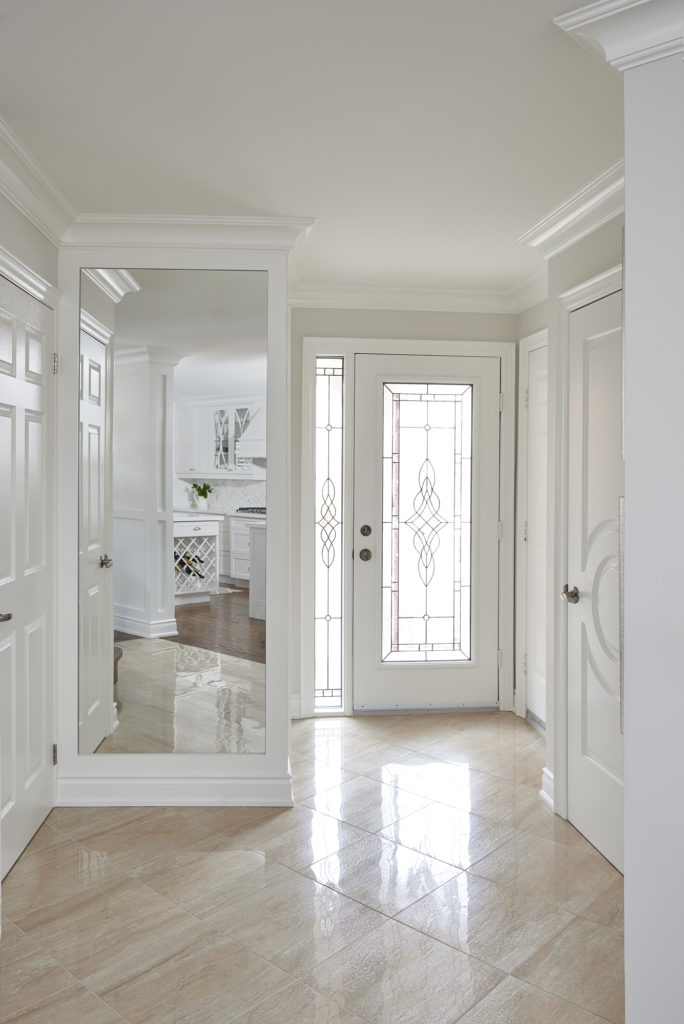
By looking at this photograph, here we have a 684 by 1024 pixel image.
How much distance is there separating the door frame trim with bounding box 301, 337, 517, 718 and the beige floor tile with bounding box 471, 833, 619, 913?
5.58ft

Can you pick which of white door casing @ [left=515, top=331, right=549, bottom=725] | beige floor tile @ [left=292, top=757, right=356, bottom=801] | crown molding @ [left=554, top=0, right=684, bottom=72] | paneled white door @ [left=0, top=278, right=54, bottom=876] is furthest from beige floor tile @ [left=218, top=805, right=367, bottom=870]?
crown molding @ [left=554, top=0, right=684, bottom=72]

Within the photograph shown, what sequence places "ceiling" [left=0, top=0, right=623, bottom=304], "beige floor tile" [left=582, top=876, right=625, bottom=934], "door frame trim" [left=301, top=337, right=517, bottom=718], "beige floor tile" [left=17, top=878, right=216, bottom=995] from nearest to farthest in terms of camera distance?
"ceiling" [left=0, top=0, right=623, bottom=304] → "beige floor tile" [left=17, top=878, right=216, bottom=995] → "beige floor tile" [left=582, top=876, right=625, bottom=934] → "door frame trim" [left=301, top=337, right=517, bottom=718]

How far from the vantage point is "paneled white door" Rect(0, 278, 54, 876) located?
263 cm

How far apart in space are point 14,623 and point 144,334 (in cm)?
127

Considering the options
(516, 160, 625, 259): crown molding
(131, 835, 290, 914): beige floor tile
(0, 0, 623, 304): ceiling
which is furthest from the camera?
(516, 160, 625, 259): crown molding

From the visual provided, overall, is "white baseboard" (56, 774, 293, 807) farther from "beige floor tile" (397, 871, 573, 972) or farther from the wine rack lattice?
"beige floor tile" (397, 871, 573, 972)

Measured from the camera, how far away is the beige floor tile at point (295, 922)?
88.1 inches

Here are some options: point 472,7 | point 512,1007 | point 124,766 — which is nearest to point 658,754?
point 512,1007

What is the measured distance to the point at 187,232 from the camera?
3.19 metres

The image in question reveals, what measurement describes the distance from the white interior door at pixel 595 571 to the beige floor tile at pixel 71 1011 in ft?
5.69

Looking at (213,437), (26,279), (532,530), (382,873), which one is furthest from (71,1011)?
(532,530)

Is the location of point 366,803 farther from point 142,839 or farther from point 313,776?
point 142,839

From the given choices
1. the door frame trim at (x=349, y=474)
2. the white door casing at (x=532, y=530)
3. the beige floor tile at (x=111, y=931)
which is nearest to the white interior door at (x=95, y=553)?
the beige floor tile at (x=111, y=931)

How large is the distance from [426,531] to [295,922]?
2504 millimetres
